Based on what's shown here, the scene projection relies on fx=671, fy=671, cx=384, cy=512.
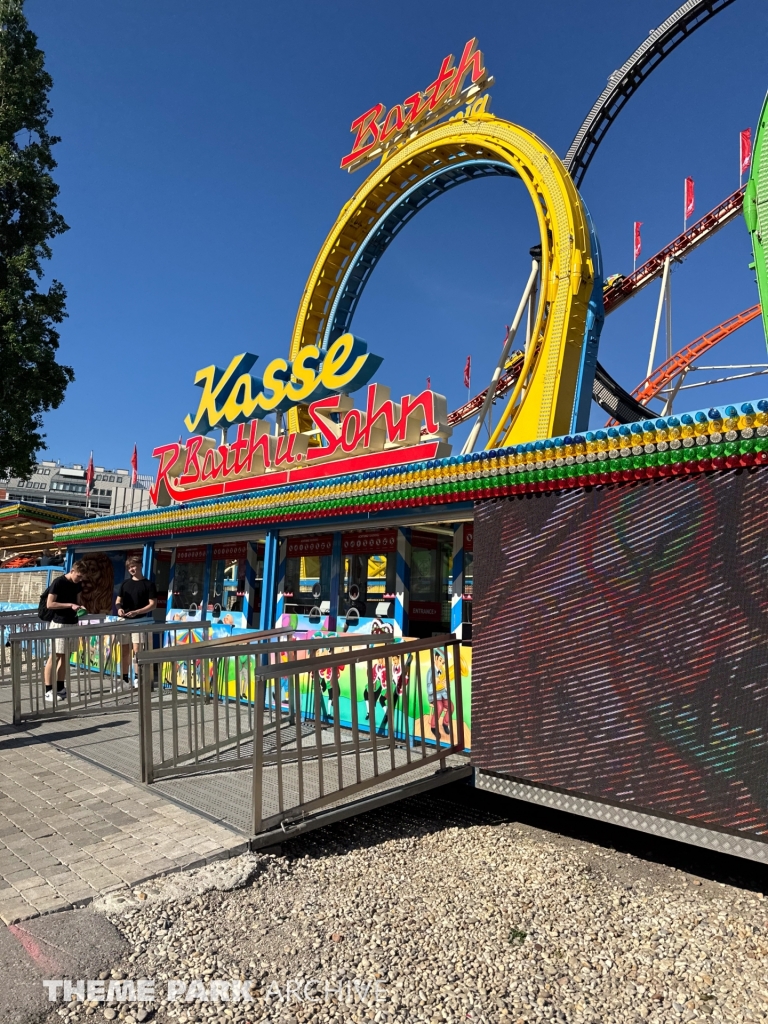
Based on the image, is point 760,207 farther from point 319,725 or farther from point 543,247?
point 319,725

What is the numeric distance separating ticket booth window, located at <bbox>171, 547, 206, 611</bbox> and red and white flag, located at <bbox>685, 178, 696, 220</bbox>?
1696 cm

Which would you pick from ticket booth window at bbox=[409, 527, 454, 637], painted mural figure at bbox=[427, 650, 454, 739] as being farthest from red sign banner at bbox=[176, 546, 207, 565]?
painted mural figure at bbox=[427, 650, 454, 739]

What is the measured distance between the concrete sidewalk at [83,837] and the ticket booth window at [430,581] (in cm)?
360

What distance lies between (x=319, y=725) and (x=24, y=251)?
17176 mm

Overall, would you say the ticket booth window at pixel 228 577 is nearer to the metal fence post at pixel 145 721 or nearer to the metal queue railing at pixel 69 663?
the metal queue railing at pixel 69 663

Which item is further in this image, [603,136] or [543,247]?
[603,136]

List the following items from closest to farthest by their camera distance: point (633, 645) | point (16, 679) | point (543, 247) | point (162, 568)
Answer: point (633, 645) < point (16, 679) < point (543, 247) < point (162, 568)

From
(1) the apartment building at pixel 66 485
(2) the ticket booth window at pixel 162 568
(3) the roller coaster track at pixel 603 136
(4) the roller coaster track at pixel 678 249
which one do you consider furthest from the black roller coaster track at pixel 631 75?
(1) the apartment building at pixel 66 485

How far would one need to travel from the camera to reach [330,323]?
1398cm

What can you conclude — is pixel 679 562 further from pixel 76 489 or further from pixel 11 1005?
pixel 76 489

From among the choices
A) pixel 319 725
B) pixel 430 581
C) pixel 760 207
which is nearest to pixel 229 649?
pixel 319 725

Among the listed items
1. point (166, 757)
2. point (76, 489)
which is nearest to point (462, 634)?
point (166, 757)

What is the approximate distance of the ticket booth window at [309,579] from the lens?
860 cm

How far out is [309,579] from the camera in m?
8.87
